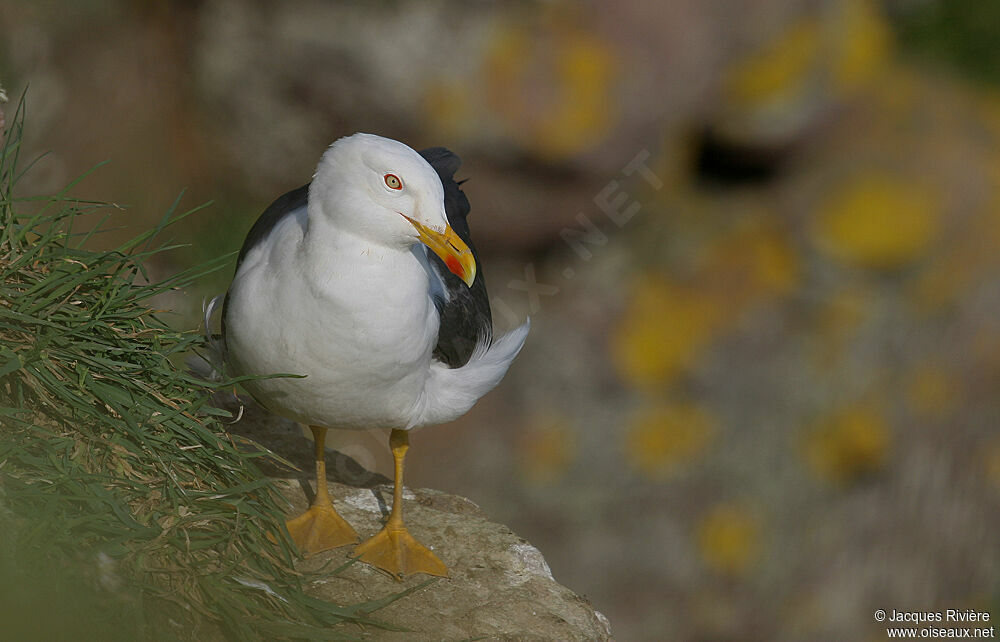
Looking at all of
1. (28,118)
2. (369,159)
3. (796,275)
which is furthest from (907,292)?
(28,118)

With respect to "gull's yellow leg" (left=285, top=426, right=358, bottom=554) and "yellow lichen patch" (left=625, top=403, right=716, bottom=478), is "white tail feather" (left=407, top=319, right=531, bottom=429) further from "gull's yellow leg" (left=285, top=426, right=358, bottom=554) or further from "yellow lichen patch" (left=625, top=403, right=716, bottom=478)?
"yellow lichen patch" (left=625, top=403, right=716, bottom=478)

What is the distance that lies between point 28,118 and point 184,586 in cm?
426

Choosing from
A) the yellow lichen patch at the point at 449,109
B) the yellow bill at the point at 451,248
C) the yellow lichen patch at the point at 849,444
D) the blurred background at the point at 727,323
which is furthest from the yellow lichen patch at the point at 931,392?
the yellow bill at the point at 451,248

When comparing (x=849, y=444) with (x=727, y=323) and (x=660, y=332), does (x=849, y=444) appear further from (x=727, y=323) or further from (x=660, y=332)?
(x=660, y=332)

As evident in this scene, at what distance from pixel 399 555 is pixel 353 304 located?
98cm

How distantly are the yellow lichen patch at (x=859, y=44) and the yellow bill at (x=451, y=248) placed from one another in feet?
18.8

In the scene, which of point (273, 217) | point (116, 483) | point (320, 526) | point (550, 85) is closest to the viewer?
point (116, 483)

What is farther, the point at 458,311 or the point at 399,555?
Result: the point at 458,311

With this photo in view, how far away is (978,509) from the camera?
8.05m

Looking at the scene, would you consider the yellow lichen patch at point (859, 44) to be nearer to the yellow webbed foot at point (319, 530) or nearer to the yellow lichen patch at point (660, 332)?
the yellow lichen patch at point (660, 332)

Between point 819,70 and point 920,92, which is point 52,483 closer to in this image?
point 819,70

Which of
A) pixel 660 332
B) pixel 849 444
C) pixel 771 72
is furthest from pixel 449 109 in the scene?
pixel 849 444

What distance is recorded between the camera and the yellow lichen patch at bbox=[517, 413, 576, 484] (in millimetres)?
7926

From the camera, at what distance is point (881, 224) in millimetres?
8000
